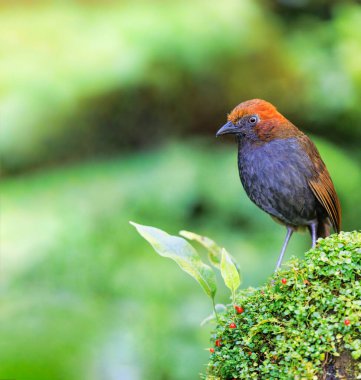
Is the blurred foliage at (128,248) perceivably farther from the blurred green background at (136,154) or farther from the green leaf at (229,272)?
the green leaf at (229,272)

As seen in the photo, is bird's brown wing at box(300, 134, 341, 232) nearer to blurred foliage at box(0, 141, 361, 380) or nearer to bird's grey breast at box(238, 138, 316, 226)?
bird's grey breast at box(238, 138, 316, 226)

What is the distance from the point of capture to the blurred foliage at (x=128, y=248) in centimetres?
437

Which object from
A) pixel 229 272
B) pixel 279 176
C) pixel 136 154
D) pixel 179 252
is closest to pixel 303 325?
pixel 229 272

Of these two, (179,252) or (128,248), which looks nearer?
(179,252)

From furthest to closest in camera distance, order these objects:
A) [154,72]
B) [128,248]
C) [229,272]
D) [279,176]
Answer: [154,72] → [128,248] → [279,176] → [229,272]

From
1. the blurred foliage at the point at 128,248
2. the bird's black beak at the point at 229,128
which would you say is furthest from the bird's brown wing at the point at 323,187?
the blurred foliage at the point at 128,248

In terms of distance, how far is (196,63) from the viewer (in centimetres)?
545

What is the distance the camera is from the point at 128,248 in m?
5.04

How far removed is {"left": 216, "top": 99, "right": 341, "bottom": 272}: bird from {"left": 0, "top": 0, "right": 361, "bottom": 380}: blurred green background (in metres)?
1.56

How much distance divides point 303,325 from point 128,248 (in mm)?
3302

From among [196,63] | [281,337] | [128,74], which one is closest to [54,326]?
[128,74]

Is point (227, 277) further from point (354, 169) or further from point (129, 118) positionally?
point (129, 118)

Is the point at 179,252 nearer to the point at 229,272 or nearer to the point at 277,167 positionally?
the point at 229,272

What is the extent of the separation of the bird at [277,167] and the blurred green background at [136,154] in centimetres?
156
